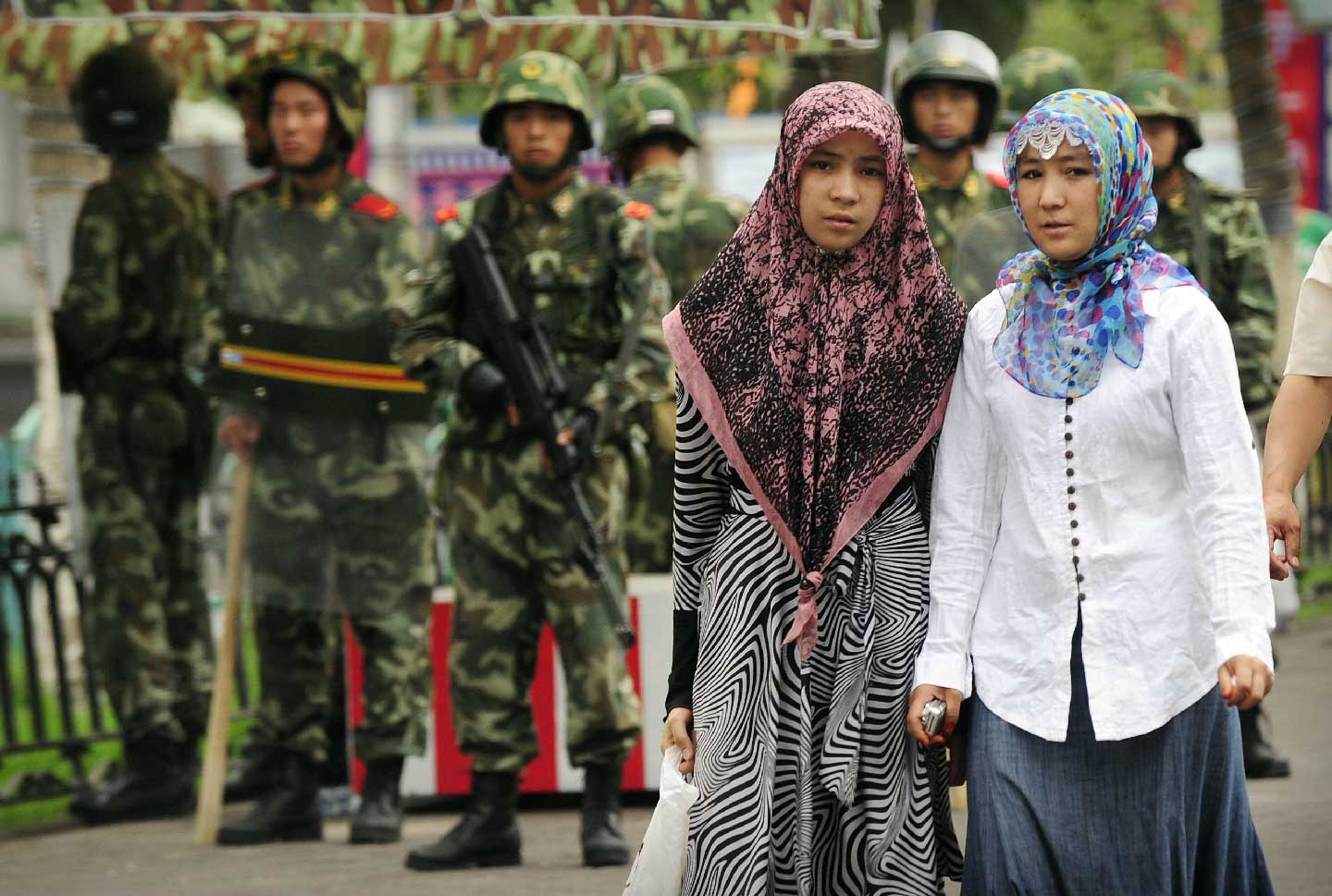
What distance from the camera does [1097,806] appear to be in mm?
3773

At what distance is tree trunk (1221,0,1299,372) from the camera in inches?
476

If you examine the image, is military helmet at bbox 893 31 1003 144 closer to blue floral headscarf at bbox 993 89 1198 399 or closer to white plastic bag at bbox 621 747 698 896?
blue floral headscarf at bbox 993 89 1198 399

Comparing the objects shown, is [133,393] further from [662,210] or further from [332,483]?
[662,210]

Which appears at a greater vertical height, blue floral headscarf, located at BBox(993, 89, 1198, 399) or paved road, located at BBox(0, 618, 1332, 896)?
blue floral headscarf, located at BBox(993, 89, 1198, 399)

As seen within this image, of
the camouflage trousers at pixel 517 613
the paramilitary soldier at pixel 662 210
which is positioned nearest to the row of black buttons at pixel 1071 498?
the camouflage trousers at pixel 517 613

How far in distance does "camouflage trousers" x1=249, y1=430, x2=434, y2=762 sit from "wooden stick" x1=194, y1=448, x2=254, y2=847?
41mm

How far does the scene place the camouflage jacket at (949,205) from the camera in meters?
7.52

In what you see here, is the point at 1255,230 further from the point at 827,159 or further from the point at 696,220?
the point at 827,159

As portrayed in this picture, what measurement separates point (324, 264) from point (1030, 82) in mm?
2690

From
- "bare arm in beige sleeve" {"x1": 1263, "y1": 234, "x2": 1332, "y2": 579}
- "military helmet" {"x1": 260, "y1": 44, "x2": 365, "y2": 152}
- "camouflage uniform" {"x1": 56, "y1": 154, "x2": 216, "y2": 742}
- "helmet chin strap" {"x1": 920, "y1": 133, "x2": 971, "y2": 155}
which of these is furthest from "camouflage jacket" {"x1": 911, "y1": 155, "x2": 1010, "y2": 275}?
"bare arm in beige sleeve" {"x1": 1263, "y1": 234, "x2": 1332, "y2": 579}

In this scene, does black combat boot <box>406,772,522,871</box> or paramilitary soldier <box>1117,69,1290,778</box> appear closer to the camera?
black combat boot <box>406,772,522,871</box>

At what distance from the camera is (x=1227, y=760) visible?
3797mm

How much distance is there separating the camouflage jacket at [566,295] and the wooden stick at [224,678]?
2.92ft

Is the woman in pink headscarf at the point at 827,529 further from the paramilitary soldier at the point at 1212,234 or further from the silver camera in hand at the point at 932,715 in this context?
the paramilitary soldier at the point at 1212,234
